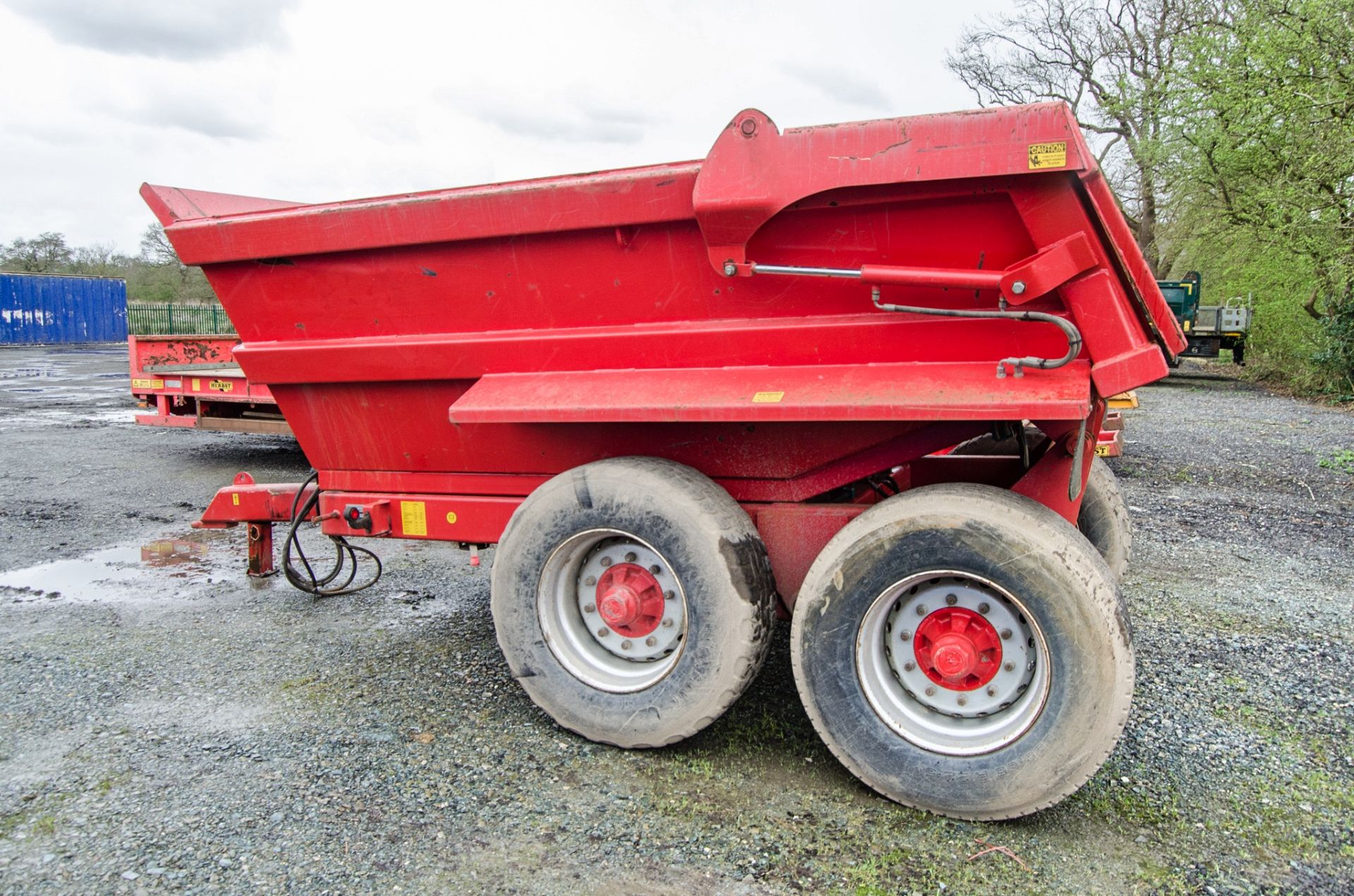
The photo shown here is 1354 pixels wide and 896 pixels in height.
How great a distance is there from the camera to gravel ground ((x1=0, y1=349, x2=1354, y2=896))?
2369 millimetres

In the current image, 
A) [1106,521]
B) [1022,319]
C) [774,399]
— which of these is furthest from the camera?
[1106,521]

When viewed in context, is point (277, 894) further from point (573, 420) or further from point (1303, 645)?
point (1303, 645)

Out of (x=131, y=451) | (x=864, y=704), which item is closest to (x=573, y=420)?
(x=864, y=704)

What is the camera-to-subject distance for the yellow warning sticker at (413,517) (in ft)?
Answer: 11.9

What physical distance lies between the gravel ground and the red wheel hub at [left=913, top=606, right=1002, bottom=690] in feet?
1.33

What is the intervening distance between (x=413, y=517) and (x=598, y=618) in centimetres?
99

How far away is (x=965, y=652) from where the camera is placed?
8.52 feet

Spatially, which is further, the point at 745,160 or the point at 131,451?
the point at 131,451

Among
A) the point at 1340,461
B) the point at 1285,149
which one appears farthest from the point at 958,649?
the point at 1285,149

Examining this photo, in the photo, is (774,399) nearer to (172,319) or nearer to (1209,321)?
(1209,321)

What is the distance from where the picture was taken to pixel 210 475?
8102 millimetres

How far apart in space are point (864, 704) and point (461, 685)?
1646 mm

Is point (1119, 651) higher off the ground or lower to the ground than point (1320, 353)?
lower

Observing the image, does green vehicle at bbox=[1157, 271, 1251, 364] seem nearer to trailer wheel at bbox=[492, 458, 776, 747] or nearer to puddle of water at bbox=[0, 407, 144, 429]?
puddle of water at bbox=[0, 407, 144, 429]
